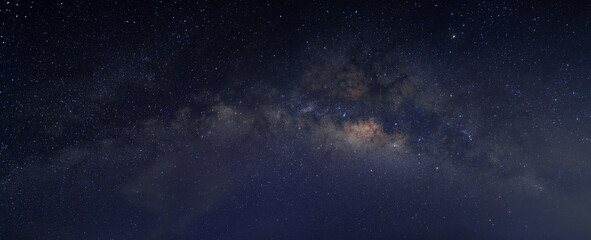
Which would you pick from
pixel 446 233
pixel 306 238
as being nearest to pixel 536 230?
pixel 446 233

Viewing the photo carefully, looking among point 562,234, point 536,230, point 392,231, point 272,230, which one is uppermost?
point 272,230

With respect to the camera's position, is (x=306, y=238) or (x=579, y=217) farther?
(x=306, y=238)

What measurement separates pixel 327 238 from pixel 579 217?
11.4 m

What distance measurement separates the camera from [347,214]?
Result: 12383mm

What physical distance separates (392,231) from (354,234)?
221cm

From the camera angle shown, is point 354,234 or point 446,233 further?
point 354,234

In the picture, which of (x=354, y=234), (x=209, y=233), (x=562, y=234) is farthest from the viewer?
(x=354, y=234)

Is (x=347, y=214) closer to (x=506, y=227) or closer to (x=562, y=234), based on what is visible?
(x=506, y=227)

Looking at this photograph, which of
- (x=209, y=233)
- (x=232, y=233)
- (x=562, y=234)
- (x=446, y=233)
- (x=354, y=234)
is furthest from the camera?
(x=354, y=234)

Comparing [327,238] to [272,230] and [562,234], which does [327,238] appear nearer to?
[272,230]

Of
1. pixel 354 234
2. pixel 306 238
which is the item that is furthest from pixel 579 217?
pixel 306 238

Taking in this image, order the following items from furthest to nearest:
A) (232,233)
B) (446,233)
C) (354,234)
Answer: (354,234), (446,233), (232,233)

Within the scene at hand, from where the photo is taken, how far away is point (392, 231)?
14.1 m

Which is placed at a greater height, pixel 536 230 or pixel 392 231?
pixel 392 231
